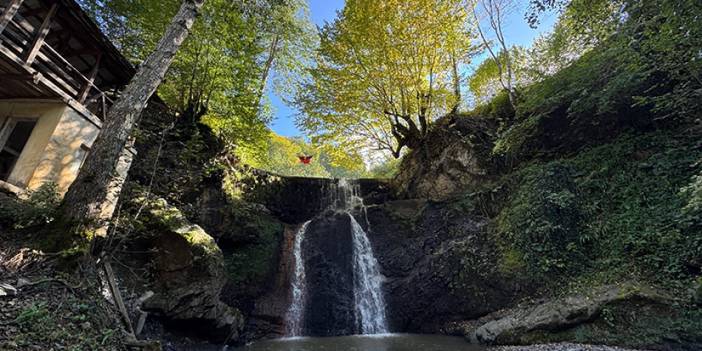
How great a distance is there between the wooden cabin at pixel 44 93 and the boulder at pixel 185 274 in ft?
10.3

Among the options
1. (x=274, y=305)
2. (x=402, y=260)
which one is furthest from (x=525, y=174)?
(x=274, y=305)

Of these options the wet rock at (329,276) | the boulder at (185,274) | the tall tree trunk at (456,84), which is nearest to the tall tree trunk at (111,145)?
the boulder at (185,274)

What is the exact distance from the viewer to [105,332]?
12.1 ft

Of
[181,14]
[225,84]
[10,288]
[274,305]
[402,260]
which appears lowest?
[274,305]

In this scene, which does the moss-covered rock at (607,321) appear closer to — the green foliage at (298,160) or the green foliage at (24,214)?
the green foliage at (24,214)

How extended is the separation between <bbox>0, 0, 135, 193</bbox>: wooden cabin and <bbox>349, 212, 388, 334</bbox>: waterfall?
9941 millimetres

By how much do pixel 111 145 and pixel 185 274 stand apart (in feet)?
14.8

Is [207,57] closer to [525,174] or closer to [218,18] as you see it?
[218,18]

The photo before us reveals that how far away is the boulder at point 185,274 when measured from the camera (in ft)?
25.3

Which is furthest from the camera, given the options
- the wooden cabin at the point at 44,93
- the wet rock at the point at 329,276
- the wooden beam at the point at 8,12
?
the wet rock at the point at 329,276

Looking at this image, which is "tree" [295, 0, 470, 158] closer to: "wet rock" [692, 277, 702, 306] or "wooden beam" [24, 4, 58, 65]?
"wooden beam" [24, 4, 58, 65]

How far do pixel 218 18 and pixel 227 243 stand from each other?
861 cm

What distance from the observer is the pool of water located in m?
7.89

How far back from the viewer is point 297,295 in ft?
38.6
